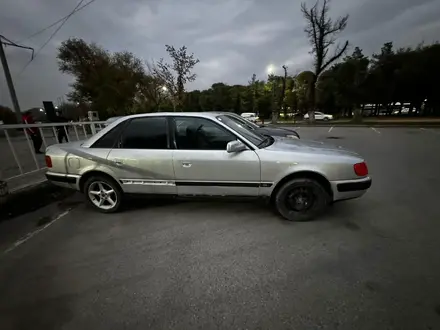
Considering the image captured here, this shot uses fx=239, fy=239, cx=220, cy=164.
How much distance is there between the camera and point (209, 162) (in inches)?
131

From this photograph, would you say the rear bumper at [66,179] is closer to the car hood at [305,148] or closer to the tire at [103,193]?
the tire at [103,193]

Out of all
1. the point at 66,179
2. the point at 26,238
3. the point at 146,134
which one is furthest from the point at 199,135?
the point at 26,238

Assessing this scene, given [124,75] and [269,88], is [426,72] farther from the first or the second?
[124,75]

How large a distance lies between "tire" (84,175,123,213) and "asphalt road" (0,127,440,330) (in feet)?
0.54

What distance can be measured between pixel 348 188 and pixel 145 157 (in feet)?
9.38

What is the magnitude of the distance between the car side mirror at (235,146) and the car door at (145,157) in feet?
2.85

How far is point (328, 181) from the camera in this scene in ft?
10.6

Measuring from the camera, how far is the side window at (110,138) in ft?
12.1

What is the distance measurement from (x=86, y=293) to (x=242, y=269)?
4.84 ft

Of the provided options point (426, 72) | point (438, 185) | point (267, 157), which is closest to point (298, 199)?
point (267, 157)

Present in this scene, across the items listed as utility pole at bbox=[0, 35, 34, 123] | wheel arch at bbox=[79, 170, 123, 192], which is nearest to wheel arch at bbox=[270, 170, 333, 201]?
wheel arch at bbox=[79, 170, 123, 192]

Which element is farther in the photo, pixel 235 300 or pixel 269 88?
pixel 269 88

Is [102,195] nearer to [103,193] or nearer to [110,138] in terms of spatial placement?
[103,193]

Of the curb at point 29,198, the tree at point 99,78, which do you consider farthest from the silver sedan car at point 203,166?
the tree at point 99,78
